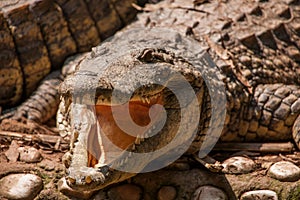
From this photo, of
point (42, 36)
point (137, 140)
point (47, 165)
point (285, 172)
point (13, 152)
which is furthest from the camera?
point (42, 36)

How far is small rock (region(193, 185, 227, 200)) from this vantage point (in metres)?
3.47

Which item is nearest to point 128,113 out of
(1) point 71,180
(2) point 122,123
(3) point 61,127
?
(2) point 122,123

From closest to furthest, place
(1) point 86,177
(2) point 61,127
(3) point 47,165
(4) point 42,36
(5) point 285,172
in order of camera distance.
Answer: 1. (1) point 86,177
2. (5) point 285,172
3. (3) point 47,165
4. (2) point 61,127
5. (4) point 42,36

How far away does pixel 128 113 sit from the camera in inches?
137

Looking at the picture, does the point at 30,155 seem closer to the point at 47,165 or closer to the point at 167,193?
the point at 47,165

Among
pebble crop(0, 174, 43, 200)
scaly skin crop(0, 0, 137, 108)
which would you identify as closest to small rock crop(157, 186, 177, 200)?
pebble crop(0, 174, 43, 200)

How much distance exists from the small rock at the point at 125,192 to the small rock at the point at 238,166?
1.77 ft

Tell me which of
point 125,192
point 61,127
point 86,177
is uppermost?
point 86,177

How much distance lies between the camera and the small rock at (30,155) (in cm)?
373

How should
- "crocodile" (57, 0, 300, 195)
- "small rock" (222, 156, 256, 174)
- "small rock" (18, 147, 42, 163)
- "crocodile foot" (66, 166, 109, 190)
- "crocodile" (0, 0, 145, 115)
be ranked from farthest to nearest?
"crocodile" (0, 0, 145, 115), "small rock" (18, 147, 42, 163), "small rock" (222, 156, 256, 174), "crocodile" (57, 0, 300, 195), "crocodile foot" (66, 166, 109, 190)

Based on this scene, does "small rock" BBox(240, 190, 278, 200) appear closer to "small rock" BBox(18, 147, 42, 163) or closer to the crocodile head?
the crocodile head

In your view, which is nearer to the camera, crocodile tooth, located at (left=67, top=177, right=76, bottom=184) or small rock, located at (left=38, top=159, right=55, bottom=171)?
crocodile tooth, located at (left=67, top=177, right=76, bottom=184)

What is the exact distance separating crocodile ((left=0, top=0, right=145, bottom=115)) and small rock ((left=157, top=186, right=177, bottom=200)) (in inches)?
56.1

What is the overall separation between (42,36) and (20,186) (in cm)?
160
